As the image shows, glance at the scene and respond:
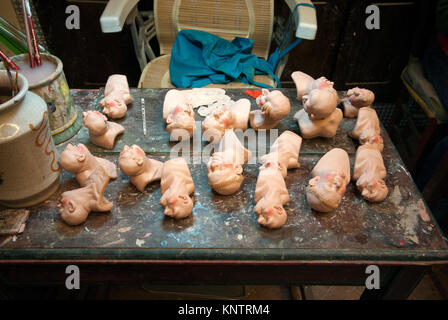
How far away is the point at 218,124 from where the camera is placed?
4.83ft

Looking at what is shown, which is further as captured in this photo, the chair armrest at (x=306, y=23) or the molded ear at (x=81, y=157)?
the chair armrest at (x=306, y=23)

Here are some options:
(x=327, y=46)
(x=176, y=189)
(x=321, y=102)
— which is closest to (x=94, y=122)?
(x=176, y=189)

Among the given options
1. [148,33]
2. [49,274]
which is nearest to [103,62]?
[148,33]

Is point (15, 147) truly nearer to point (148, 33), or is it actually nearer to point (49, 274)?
point (49, 274)

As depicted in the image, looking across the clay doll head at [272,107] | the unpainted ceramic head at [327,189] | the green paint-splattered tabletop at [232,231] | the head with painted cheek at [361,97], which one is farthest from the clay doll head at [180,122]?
the head with painted cheek at [361,97]

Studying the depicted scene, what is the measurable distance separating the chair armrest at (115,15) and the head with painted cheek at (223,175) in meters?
1.04

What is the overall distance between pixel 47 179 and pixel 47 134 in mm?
170

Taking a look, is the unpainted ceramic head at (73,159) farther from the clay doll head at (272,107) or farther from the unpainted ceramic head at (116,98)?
the clay doll head at (272,107)

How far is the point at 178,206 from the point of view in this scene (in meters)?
1.18

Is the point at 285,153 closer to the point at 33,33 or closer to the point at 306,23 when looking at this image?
the point at 306,23

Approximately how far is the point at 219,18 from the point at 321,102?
125 centimetres

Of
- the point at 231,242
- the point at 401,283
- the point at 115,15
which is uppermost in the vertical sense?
the point at 115,15

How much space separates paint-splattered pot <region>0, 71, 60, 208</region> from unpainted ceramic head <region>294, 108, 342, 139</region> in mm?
1058

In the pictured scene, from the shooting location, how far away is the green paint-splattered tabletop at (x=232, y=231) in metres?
1.13
